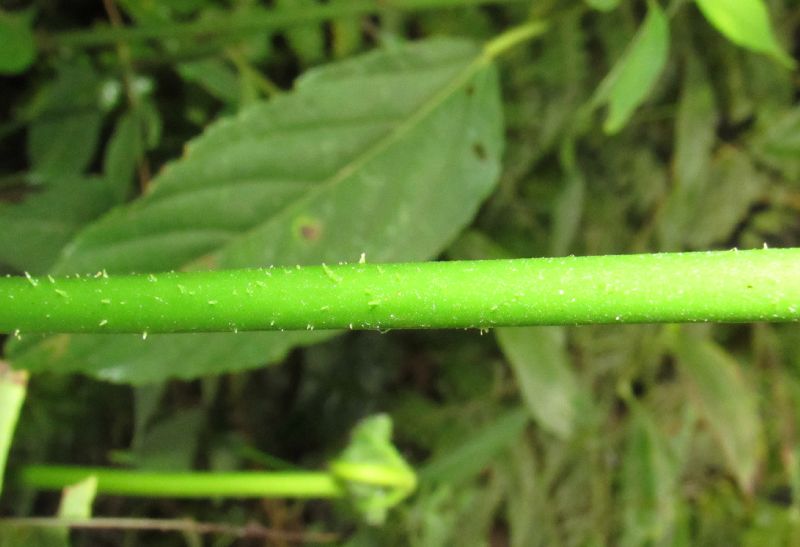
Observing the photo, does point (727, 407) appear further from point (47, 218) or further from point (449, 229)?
point (47, 218)

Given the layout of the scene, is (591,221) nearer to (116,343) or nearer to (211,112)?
(211,112)

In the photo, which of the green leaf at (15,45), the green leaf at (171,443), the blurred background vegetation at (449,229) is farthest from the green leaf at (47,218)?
the green leaf at (171,443)

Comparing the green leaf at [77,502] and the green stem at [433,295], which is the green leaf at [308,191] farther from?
the green stem at [433,295]

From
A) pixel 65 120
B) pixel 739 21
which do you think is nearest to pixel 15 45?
pixel 65 120

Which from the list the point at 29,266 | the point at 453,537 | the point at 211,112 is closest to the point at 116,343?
the point at 29,266

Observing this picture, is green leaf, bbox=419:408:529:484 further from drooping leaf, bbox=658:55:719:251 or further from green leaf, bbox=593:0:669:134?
green leaf, bbox=593:0:669:134
